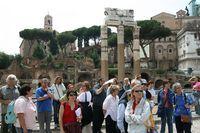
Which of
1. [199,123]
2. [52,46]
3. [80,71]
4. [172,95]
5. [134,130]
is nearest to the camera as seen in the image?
[134,130]

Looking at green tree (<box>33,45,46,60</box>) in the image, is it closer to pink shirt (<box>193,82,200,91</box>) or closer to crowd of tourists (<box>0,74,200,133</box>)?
pink shirt (<box>193,82,200,91</box>)

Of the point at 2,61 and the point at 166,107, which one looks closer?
the point at 166,107

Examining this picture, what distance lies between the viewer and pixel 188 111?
1058cm

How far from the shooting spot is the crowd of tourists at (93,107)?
22.6 ft

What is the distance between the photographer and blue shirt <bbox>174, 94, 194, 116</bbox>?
10.6 meters

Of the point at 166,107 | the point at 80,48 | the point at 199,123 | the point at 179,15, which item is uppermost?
the point at 179,15

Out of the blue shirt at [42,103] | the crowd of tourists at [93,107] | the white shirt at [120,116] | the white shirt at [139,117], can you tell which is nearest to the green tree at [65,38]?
the crowd of tourists at [93,107]

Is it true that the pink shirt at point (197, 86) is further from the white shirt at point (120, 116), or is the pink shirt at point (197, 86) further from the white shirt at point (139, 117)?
the white shirt at point (139, 117)

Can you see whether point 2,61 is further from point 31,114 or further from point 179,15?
point 31,114

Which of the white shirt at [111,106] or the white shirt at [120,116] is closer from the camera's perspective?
the white shirt at [120,116]

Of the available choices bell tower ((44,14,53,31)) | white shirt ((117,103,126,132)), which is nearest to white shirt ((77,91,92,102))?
white shirt ((117,103,126,132))

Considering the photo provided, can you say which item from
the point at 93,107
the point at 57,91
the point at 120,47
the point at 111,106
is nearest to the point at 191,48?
the point at 120,47

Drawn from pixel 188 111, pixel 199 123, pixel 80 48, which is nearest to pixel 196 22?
pixel 80 48

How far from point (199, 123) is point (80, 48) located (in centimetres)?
8180
